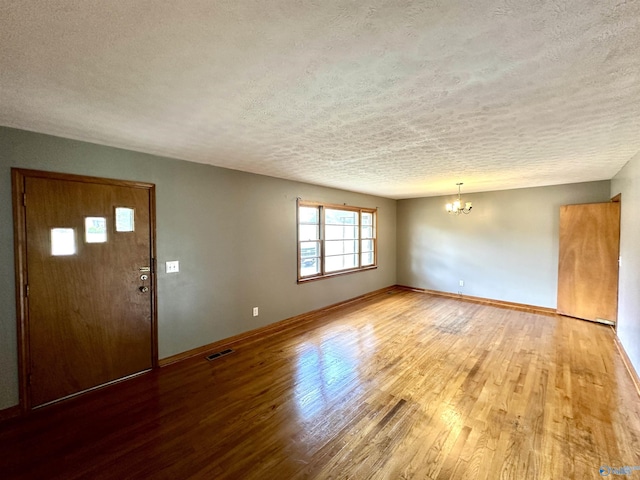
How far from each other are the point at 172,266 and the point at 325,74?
274 centimetres

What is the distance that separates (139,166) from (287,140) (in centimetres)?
170

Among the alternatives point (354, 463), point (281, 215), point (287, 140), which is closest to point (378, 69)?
point (287, 140)

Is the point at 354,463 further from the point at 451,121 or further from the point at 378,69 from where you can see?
the point at 451,121

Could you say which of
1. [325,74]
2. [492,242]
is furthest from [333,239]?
[325,74]

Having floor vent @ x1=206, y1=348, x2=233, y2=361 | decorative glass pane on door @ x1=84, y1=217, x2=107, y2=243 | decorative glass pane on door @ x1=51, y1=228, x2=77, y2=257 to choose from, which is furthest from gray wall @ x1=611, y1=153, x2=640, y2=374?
decorative glass pane on door @ x1=51, y1=228, x2=77, y2=257

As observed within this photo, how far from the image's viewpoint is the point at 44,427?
213 centimetres

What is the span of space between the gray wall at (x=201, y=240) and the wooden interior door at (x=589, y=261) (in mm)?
4356

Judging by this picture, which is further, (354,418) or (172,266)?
(172,266)

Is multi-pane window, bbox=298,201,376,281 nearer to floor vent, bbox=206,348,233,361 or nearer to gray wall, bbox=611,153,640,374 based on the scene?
floor vent, bbox=206,348,233,361

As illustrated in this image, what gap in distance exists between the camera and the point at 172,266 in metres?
3.14

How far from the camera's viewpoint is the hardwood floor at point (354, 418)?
1.76 metres

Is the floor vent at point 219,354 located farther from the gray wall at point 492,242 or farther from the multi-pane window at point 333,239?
the gray wall at point 492,242

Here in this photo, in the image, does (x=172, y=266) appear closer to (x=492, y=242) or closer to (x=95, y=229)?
(x=95, y=229)

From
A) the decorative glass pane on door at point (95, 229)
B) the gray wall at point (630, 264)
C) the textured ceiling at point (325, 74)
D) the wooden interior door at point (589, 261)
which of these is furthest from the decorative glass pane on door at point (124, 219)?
the wooden interior door at point (589, 261)
